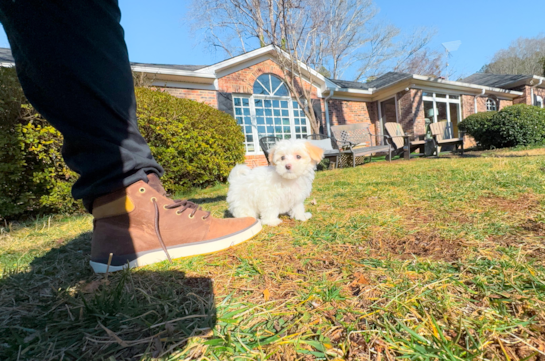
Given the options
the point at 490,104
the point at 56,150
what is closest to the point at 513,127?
the point at 490,104

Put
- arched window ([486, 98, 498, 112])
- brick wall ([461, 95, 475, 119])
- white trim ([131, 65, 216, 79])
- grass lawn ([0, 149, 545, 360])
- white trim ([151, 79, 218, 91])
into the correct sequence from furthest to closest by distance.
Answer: arched window ([486, 98, 498, 112]) < brick wall ([461, 95, 475, 119]) < white trim ([151, 79, 218, 91]) < white trim ([131, 65, 216, 79]) < grass lawn ([0, 149, 545, 360])

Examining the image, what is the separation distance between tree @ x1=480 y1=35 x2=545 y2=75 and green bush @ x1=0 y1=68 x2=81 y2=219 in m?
47.3

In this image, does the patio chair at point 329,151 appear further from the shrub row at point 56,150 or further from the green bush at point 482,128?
the green bush at point 482,128

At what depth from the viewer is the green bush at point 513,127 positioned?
10047mm

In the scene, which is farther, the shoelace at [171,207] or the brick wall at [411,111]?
the brick wall at [411,111]

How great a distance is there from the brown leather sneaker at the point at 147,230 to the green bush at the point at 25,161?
3.31 m

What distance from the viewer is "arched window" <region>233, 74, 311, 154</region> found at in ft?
34.1

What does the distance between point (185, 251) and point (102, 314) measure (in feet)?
1.86

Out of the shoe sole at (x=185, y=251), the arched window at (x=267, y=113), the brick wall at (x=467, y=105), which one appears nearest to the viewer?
the shoe sole at (x=185, y=251)

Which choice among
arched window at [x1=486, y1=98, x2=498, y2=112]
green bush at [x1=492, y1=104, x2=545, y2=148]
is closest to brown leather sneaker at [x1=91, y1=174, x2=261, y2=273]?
green bush at [x1=492, y1=104, x2=545, y2=148]

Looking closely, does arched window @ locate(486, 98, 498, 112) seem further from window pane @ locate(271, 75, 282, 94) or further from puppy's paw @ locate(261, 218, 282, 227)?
puppy's paw @ locate(261, 218, 282, 227)

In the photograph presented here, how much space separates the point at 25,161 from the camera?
3.63 m

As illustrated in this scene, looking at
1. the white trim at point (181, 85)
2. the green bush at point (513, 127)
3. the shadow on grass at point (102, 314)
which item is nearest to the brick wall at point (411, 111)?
the green bush at point (513, 127)

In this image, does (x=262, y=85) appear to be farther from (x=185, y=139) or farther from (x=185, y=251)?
(x=185, y=251)
